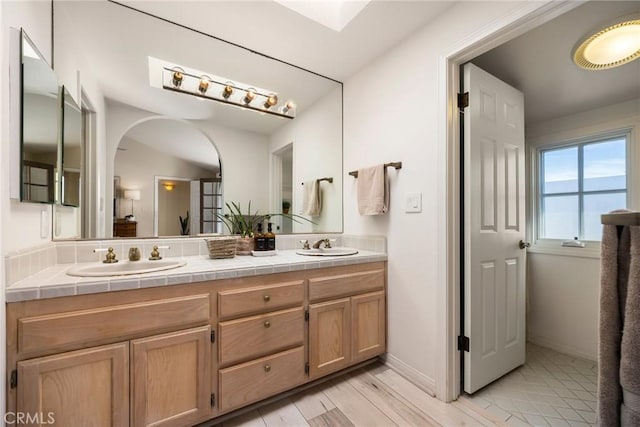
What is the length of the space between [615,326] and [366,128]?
180 cm

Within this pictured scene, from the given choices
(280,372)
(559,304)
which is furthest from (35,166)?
(559,304)

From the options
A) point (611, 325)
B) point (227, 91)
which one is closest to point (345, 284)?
point (611, 325)

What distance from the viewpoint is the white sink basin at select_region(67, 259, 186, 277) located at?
1.19 m

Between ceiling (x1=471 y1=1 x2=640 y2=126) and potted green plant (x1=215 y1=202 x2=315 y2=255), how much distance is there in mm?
2009

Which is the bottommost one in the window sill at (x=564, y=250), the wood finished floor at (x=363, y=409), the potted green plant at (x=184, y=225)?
the wood finished floor at (x=363, y=409)

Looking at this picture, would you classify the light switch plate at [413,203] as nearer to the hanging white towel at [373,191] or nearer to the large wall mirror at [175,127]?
the hanging white towel at [373,191]

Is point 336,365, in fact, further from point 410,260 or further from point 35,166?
point 35,166

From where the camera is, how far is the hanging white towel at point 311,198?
2.27 metres

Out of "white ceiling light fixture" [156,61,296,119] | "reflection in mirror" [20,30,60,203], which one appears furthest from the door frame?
"reflection in mirror" [20,30,60,203]

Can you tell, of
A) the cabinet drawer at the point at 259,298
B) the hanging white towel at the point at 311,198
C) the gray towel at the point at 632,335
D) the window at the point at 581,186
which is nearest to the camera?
the gray towel at the point at 632,335

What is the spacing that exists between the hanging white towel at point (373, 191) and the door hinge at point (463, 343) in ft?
3.01

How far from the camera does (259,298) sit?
1406 millimetres

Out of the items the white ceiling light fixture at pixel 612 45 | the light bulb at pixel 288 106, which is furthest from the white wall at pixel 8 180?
the white ceiling light fixture at pixel 612 45

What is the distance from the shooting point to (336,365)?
167 cm
